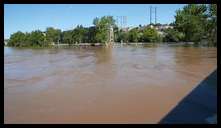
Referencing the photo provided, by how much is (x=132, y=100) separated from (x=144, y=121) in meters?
2.14

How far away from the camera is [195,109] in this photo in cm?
777

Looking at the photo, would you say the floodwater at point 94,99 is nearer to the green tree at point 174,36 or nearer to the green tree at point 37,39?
→ the green tree at point 174,36

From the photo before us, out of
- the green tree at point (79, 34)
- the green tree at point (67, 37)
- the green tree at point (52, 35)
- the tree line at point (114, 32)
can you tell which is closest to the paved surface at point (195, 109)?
the tree line at point (114, 32)

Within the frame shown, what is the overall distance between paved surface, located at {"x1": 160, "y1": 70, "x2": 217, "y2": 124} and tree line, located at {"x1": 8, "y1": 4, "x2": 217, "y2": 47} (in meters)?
48.6

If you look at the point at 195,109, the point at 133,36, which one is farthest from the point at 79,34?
the point at 195,109

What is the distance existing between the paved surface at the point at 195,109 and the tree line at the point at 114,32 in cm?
4860

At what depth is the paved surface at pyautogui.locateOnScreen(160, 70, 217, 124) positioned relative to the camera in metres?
6.84

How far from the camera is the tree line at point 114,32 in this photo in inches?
2414

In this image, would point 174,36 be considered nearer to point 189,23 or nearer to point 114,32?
point 189,23

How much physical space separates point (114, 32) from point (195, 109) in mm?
82889

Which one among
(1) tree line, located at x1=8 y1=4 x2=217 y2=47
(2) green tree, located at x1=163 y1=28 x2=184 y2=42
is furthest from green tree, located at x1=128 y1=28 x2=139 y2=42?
(2) green tree, located at x1=163 y1=28 x2=184 y2=42

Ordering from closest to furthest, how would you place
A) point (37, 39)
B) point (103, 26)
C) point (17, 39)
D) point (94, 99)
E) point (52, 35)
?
point (94, 99), point (103, 26), point (37, 39), point (52, 35), point (17, 39)
